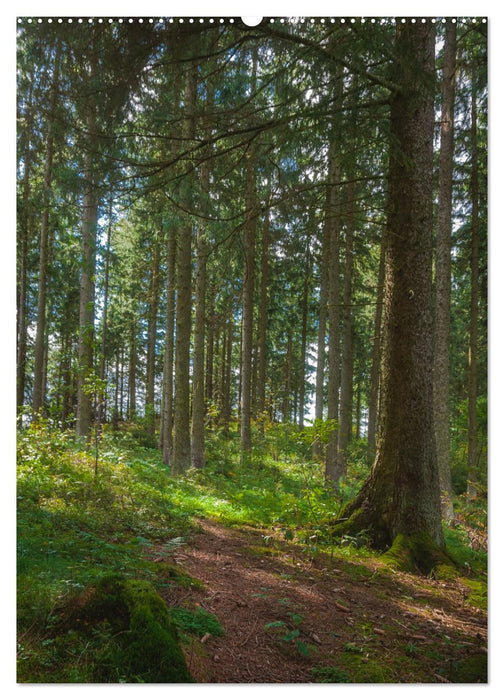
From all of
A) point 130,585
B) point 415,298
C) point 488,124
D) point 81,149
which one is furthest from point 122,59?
point 130,585

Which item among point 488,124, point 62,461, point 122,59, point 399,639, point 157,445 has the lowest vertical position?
point 157,445

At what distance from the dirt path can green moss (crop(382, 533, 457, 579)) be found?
168mm

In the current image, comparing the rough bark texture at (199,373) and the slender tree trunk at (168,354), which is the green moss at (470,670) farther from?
the slender tree trunk at (168,354)

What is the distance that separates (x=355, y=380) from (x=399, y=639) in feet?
54.5

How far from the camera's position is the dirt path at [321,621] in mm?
2273

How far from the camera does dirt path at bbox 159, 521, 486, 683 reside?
2273mm

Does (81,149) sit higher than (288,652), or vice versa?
(81,149)

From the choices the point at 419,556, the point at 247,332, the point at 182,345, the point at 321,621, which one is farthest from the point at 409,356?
the point at 247,332

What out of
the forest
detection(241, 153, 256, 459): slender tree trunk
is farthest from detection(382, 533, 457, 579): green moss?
detection(241, 153, 256, 459): slender tree trunk

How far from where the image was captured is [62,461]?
18.6 ft

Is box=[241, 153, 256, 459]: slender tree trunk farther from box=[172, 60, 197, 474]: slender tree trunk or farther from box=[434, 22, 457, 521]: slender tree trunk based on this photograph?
box=[434, 22, 457, 521]: slender tree trunk

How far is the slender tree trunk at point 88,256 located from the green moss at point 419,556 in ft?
13.4

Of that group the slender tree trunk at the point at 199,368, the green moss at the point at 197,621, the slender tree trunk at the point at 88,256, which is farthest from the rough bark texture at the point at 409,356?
the slender tree trunk at the point at 199,368
